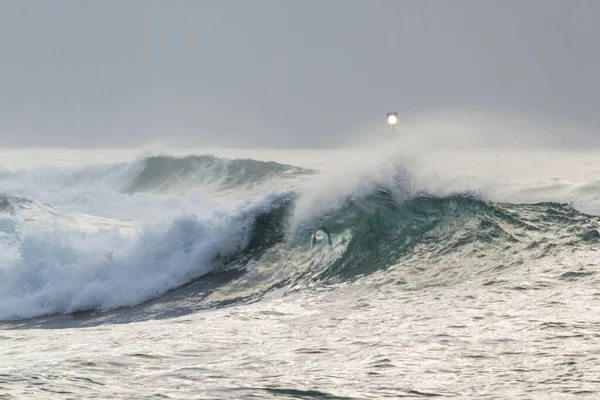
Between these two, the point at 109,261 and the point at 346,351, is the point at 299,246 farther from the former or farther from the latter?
the point at 346,351

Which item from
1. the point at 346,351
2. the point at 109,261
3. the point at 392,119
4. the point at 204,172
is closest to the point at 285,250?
the point at 109,261

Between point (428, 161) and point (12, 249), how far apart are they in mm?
7602

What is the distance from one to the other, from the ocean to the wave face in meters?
0.04

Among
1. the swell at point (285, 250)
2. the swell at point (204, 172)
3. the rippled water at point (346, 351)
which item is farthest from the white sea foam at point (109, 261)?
the swell at point (204, 172)

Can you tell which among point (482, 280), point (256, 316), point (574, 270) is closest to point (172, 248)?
point (256, 316)

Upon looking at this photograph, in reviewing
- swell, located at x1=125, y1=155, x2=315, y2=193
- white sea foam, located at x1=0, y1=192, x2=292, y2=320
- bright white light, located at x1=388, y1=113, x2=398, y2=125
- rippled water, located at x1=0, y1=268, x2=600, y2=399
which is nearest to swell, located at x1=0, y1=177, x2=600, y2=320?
white sea foam, located at x1=0, y1=192, x2=292, y2=320

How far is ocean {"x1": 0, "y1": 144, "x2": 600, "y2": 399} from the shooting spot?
6.71 m

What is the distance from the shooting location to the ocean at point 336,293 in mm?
6707

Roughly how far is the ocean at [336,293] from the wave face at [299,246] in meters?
0.04

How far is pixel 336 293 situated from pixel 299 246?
10.3ft

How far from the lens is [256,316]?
9773mm

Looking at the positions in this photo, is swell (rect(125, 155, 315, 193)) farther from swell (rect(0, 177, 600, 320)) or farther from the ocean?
swell (rect(0, 177, 600, 320))

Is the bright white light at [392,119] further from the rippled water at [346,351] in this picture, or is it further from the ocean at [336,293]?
the rippled water at [346,351]

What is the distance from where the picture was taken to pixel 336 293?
11.0m
